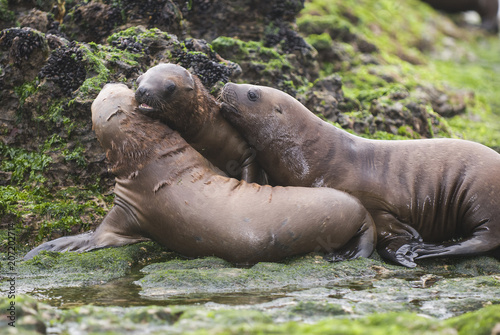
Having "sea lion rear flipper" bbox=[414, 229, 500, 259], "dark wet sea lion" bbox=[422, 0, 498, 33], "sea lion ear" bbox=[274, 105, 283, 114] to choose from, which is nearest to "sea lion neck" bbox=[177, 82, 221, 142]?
"sea lion ear" bbox=[274, 105, 283, 114]

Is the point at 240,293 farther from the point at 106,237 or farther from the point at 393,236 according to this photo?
the point at 393,236

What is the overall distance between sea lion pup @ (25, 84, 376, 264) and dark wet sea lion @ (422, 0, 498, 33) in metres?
18.7

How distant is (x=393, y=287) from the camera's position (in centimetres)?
463

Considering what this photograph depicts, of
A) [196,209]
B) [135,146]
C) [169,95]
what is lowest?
[196,209]

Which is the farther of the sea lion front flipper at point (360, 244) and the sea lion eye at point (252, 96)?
the sea lion eye at point (252, 96)

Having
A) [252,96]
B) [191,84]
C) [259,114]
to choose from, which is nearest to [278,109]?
[259,114]

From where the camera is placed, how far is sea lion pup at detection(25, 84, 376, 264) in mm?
5598

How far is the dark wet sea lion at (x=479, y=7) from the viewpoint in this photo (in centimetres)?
2238

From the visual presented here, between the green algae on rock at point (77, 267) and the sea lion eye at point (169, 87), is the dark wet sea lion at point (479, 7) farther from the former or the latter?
the green algae on rock at point (77, 267)

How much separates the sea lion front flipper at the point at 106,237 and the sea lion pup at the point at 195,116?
113 centimetres

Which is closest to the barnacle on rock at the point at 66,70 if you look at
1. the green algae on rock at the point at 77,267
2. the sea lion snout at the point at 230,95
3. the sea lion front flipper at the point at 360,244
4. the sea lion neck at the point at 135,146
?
the sea lion neck at the point at 135,146

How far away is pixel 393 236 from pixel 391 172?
28.3 inches

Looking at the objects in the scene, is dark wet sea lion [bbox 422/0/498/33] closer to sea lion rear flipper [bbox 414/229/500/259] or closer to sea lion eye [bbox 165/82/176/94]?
sea lion rear flipper [bbox 414/229/500/259]

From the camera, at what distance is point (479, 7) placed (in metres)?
23.0
